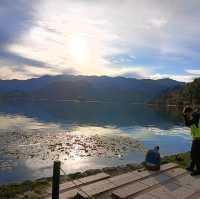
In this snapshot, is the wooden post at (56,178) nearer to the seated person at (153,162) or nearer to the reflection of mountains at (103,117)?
the seated person at (153,162)

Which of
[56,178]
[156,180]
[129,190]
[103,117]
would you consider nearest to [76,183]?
[129,190]

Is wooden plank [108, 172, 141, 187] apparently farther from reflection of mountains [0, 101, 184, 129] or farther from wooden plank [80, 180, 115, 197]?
reflection of mountains [0, 101, 184, 129]

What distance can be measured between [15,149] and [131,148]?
12.3 m

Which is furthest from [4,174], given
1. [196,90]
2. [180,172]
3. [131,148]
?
[196,90]

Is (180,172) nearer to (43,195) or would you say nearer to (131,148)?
(43,195)

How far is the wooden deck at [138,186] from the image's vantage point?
10.3 metres

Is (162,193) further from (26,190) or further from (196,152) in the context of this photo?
(26,190)

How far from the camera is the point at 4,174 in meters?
17.7

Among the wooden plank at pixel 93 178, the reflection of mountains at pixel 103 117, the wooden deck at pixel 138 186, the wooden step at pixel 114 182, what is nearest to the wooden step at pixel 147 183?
Result: the wooden deck at pixel 138 186

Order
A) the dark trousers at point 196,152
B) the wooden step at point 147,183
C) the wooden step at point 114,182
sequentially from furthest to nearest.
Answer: the dark trousers at point 196,152 → the wooden step at point 114,182 → the wooden step at point 147,183

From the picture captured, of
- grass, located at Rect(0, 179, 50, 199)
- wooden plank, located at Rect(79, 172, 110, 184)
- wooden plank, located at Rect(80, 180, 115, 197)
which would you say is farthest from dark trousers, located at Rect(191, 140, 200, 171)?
grass, located at Rect(0, 179, 50, 199)

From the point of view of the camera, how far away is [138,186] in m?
11.1

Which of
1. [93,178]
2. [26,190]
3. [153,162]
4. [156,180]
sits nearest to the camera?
[26,190]

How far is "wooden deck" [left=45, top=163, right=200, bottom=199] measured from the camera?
10.3 meters
